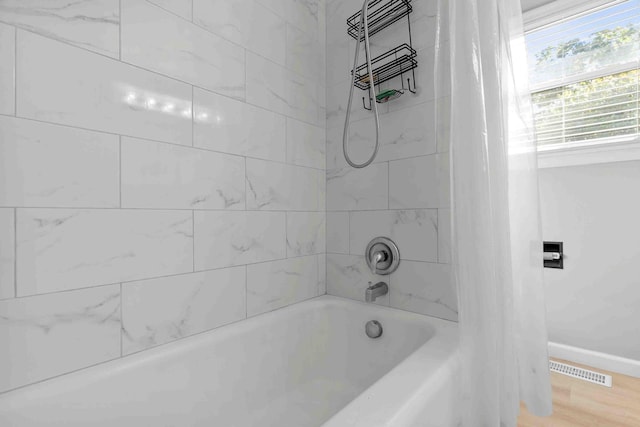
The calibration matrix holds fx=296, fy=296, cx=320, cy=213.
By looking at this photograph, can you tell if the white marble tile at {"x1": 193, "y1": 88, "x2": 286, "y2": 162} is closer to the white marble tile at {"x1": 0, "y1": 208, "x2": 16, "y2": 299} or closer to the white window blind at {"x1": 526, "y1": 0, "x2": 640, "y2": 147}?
the white marble tile at {"x1": 0, "y1": 208, "x2": 16, "y2": 299}

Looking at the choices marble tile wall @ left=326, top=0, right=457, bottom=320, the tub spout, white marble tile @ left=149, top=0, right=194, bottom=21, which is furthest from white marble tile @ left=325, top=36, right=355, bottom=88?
the tub spout

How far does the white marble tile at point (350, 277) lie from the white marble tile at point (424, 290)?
6 centimetres

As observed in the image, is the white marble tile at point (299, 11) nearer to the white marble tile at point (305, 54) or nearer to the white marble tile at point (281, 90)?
the white marble tile at point (305, 54)

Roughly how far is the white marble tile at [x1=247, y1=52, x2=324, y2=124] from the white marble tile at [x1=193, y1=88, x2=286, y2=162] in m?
0.06

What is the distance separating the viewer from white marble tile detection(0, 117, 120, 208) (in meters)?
0.74

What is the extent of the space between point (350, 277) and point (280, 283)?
14.7 inches

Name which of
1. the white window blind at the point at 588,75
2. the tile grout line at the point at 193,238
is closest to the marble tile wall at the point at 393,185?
the tile grout line at the point at 193,238

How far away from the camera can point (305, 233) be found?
1.54m

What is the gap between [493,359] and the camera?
0.80m

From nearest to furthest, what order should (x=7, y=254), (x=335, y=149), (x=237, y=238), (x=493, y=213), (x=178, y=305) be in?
1. (x=7, y=254)
2. (x=493, y=213)
3. (x=178, y=305)
4. (x=237, y=238)
5. (x=335, y=149)

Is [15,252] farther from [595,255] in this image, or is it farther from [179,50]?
[595,255]

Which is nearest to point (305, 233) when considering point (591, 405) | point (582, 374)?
point (591, 405)

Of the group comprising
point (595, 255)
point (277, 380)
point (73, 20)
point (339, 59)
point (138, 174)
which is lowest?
point (277, 380)

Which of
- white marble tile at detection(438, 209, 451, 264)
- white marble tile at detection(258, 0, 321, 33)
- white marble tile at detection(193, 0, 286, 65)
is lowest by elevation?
white marble tile at detection(438, 209, 451, 264)
